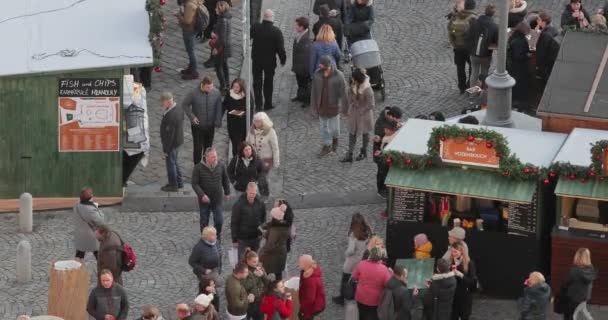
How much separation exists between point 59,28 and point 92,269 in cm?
414

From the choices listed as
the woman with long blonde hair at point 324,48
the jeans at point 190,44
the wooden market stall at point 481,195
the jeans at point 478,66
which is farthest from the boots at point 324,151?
the wooden market stall at point 481,195

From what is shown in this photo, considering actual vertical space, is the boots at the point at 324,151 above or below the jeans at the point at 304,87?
below

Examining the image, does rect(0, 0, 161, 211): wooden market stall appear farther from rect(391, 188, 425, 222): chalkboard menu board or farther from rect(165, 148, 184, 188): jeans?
Answer: rect(391, 188, 425, 222): chalkboard menu board

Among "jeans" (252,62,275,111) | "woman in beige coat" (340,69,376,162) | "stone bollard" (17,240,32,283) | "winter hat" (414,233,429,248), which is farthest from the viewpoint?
"jeans" (252,62,275,111)

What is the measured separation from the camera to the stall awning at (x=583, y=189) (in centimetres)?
2166

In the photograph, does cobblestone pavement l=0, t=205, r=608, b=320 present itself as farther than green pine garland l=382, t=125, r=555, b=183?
Yes

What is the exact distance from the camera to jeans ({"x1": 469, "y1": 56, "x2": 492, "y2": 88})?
2834cm

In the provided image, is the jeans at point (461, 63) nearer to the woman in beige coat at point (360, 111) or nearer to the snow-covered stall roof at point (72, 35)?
the woman in beige coat at point (360, 111)

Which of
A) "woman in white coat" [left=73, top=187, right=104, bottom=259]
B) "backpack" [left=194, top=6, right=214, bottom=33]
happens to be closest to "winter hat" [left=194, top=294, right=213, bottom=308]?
"woman in white coat" [left=73, top=187, right=104, bottom=259]

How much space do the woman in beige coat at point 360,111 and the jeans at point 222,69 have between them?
284 cm

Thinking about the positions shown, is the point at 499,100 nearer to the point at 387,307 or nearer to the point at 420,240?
the point at 420,240

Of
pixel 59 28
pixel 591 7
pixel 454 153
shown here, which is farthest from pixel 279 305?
pixel 591 7

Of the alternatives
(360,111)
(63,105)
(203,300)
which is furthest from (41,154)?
(203,300)

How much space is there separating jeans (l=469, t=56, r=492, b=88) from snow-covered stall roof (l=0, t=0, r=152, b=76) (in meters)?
5.51
